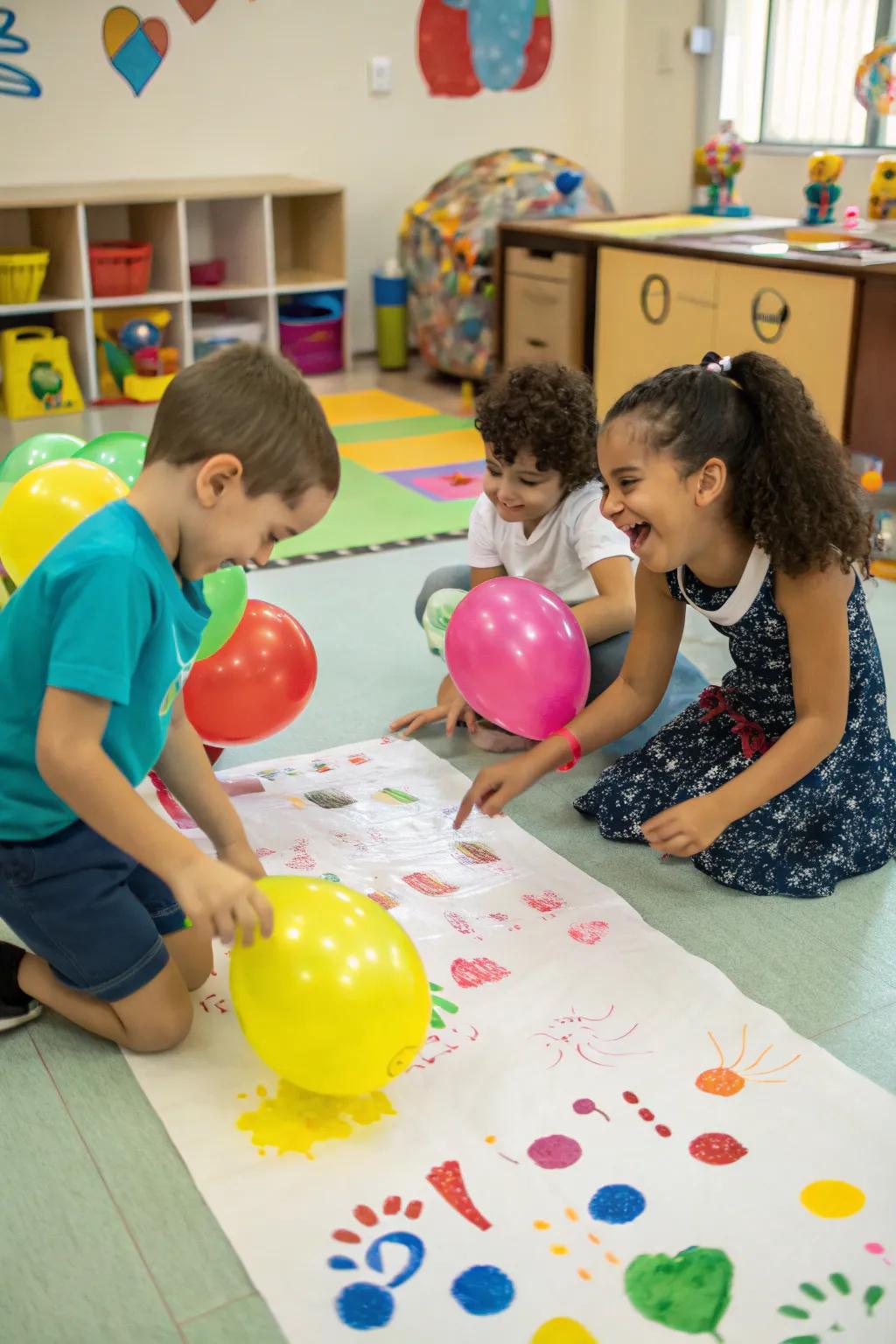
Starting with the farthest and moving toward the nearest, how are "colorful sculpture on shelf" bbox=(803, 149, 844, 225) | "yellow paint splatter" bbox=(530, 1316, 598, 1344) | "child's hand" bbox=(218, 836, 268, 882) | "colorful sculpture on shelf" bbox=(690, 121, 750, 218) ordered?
"colorful sculpture on shelf" bbox=(690, 121, 750, 218) < "colorful sculpture on shelf" bbox=(803, 149, 844, 225) < "child's hand" bbox=(218, 836, 268, 882) < "yellow paint splatter" bbox=(530, 1316, 598, 1344)

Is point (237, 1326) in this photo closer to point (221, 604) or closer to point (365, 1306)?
point (365, 1306)

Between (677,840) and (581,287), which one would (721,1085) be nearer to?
(677,840)

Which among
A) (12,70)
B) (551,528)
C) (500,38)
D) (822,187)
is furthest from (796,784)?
(500,38)

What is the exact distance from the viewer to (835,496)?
1.38 metres

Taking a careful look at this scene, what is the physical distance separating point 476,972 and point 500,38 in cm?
418

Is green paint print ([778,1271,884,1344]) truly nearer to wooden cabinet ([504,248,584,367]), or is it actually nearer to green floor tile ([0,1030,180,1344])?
green floor tile ([0,1030,180,1344])

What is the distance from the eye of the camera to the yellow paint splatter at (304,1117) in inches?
44.0

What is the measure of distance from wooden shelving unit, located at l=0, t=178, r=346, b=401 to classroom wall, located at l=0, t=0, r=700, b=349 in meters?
0.14

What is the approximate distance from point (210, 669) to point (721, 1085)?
78cm

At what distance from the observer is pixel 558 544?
1.88m

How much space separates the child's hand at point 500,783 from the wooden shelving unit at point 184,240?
2.89 m

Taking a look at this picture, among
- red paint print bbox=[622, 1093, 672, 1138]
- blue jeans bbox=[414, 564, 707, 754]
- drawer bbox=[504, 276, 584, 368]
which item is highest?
drawer bbox=[504, 276, 584, 368]

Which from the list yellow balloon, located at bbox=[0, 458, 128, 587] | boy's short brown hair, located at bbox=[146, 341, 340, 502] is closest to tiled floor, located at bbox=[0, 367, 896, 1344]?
yellow balloon, located at bbox=[0, 458, 128, 587]

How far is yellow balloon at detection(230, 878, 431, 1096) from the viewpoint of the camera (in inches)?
41.4
